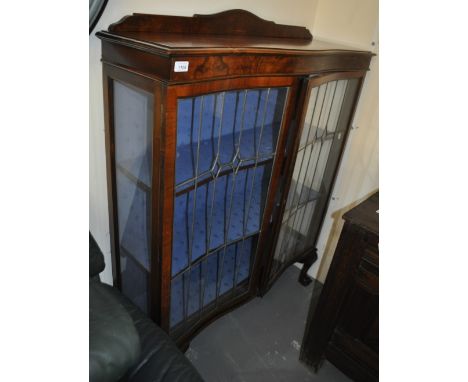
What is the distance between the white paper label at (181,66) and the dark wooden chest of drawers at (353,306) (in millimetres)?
806

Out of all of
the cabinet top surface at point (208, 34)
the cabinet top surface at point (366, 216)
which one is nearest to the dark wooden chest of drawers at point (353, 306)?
the cabinet top surface at point (366, 216)

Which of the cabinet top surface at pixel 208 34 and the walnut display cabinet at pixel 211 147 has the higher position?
the cabinet top surface at pixel 208 34

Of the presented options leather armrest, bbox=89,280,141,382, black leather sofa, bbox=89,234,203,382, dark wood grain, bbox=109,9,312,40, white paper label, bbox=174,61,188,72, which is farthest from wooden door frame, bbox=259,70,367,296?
leather armrest, bbox=89,280,141,382

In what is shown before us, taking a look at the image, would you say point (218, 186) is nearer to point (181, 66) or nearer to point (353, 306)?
point (181, 66)

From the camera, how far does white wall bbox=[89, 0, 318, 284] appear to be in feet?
3.45

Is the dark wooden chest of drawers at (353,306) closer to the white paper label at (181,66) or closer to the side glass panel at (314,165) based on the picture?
the side glass panel at (314,165)

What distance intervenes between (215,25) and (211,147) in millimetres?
453

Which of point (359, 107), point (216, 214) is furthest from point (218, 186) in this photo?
point (359, 107)

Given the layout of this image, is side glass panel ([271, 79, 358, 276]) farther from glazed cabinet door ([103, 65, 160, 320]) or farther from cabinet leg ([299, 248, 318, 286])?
glazed cabinet door ([103, 65, 160, 320])

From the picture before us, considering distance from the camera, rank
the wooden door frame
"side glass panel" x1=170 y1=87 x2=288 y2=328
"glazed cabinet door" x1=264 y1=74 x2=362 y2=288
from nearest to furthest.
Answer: "side glass panel" x1=170 y1=87 x2=288 y2=328
the wooden door frame
"glazed cabinet door" x1=264 y1=74 x2=362 y2=288

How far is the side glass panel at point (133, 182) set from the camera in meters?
1.02
